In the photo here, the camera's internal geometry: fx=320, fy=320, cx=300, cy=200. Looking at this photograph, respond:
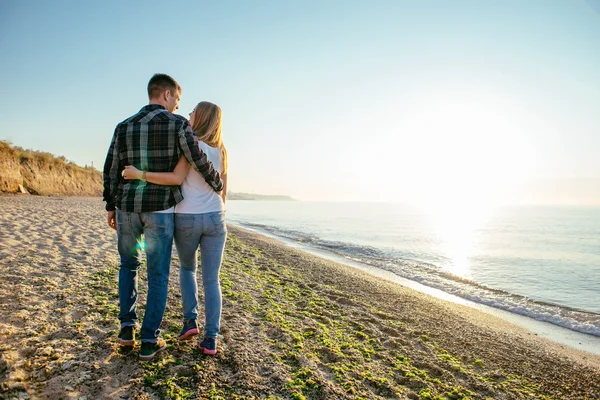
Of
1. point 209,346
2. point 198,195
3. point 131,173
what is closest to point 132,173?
point 131,173

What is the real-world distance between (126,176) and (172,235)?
2.00ft

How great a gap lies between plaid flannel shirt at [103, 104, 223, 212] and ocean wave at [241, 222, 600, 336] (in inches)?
375

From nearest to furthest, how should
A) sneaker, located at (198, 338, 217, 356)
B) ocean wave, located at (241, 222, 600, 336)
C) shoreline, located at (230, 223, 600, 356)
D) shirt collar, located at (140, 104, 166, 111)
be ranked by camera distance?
shirt collar, located at (140, 104, 166, 111) < sneaker, located at (198, 338, 217, 356) < shoreline, located at (230, 223, 600, 356) < ocean wave, located at (241, 222, 600, 336)

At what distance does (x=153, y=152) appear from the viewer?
8.69 feet

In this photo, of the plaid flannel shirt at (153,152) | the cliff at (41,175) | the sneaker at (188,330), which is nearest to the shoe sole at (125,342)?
the sneaker at (188,330)

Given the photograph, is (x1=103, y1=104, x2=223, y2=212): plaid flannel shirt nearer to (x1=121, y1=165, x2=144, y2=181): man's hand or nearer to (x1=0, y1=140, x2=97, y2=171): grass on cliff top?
(x1=121, y1=165, x2=144, y2=181): man's hand

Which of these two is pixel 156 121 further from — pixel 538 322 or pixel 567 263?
pixel 567 263

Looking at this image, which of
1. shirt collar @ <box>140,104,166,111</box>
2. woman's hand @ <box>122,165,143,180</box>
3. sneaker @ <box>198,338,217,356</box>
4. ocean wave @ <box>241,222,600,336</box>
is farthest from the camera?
ocean wave @ <box>241,222,600,336</box>

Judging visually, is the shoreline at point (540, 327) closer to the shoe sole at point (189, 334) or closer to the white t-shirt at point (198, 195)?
the shoe sole at point (189, 334)

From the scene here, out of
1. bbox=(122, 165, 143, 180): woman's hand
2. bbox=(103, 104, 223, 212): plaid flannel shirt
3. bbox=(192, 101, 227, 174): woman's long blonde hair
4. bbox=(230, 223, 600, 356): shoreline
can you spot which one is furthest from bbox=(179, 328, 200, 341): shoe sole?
bbox=(230, 223, 600, 356): shoreline

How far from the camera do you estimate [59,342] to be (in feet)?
9.83

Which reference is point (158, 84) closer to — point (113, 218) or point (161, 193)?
point (161, 193)

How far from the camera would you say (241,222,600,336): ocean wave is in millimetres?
8180

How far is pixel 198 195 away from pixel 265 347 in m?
1.99
